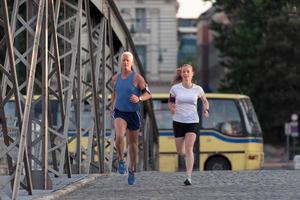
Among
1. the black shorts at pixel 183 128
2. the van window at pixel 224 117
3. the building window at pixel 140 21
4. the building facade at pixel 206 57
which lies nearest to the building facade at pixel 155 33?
the building window at pixel 140 21

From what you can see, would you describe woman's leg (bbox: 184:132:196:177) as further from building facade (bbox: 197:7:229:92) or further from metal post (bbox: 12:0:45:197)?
building facade (bbox: 197:7:229:92)

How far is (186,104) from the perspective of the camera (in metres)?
13.4

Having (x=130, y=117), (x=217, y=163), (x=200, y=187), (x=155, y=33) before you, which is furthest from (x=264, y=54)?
(x=200, y=187)

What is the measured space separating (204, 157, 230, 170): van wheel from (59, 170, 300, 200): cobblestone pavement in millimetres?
15203

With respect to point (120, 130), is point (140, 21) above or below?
above

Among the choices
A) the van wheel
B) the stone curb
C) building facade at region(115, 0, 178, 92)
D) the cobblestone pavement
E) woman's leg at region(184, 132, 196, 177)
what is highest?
building facade at region(115, 0, 178, 92)

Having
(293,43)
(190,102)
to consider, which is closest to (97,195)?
(190,102)

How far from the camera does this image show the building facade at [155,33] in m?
90.6

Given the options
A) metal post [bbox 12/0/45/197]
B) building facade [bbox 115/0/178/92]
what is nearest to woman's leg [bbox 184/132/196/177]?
metal post [bbox 12/0/45/197]

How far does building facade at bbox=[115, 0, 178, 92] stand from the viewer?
9062 cm

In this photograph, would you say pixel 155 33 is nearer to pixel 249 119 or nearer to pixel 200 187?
pixel 249 119

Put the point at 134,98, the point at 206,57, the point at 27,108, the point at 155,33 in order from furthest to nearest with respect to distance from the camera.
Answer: the point at 206,57 < the point at 155,33 < the point at 134,98 < the point at 27,108

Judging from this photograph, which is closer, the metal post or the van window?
the metal post

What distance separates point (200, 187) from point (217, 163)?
18.6m
